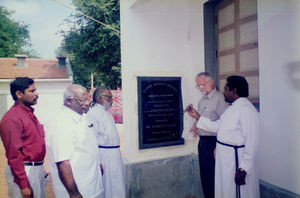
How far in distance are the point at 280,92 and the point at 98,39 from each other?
16.2 meters

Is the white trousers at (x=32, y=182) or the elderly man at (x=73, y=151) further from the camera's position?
the white trousers at (x=32, y=182)

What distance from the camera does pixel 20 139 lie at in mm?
2398

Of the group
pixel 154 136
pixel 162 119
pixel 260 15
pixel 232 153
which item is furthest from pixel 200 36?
pixel 232 153

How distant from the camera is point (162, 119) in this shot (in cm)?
411

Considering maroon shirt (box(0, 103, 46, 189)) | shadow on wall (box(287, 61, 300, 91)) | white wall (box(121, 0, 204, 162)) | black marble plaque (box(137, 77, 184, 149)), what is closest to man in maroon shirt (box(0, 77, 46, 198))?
maroon shirt (box(0, 103, 46, 189))

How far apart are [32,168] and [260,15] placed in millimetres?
3503

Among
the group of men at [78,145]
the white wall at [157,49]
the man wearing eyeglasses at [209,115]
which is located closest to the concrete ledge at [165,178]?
the white wall at [157,49]

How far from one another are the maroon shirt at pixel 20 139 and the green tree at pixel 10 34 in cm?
2727

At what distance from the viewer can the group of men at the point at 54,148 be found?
217 centimetres

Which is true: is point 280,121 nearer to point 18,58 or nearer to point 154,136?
point 154,136

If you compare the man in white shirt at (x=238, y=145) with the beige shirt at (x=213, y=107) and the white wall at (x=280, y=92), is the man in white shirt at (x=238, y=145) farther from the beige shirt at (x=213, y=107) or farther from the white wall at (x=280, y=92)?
the beige shirt at (x=213, y=107)

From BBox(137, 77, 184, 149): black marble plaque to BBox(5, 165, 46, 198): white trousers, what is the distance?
1782 mm

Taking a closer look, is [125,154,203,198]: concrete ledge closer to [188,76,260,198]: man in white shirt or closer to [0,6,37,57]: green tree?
[188,76,260,198]: man in white shirt

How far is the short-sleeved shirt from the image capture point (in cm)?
216
